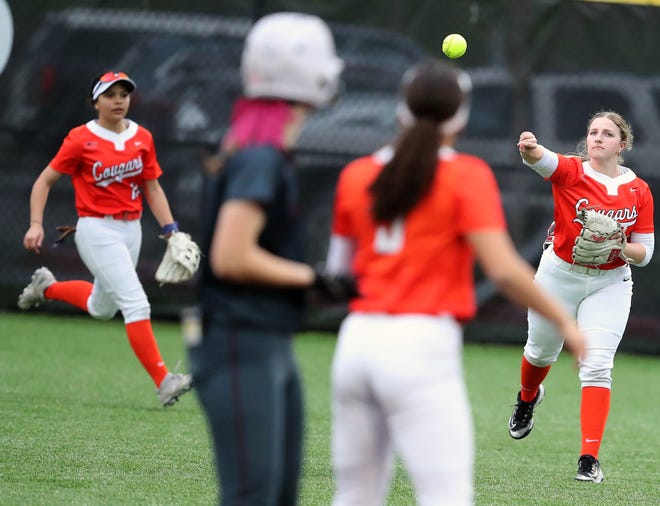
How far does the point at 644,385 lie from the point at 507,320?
Answer: 1.92 metres

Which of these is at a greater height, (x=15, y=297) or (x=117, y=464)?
(x=117, y=464)

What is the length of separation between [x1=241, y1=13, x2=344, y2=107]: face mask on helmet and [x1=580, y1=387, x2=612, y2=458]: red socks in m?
3.22

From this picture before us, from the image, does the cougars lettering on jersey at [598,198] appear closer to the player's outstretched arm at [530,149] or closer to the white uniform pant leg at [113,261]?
the player's outstretched arm at [530,149]

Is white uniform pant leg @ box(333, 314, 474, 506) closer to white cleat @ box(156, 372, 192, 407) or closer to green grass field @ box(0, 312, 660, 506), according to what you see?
green grass field @ box(0, 312, 660, 506)

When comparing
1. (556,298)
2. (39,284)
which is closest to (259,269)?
(556,298)

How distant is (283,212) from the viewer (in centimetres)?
309

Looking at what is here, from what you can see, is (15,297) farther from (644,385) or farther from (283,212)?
(283,212)

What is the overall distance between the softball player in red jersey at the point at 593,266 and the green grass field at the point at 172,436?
56cm

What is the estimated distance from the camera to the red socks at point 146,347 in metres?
6.92

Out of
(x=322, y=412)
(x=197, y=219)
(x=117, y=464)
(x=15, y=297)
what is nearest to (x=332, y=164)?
(x=197, y=219)

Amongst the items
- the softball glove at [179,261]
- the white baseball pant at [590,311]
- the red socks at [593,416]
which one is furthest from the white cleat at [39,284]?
the red socks at [593,416]

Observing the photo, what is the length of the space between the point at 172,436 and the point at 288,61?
346 cm

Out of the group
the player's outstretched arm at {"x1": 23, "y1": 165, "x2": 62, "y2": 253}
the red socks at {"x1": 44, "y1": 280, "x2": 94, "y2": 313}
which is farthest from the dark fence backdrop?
the player's outstretched arm at {"x1": 23, "y1": 165, "x2": 62, "y2": 253}

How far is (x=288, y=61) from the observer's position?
3.09 meters
